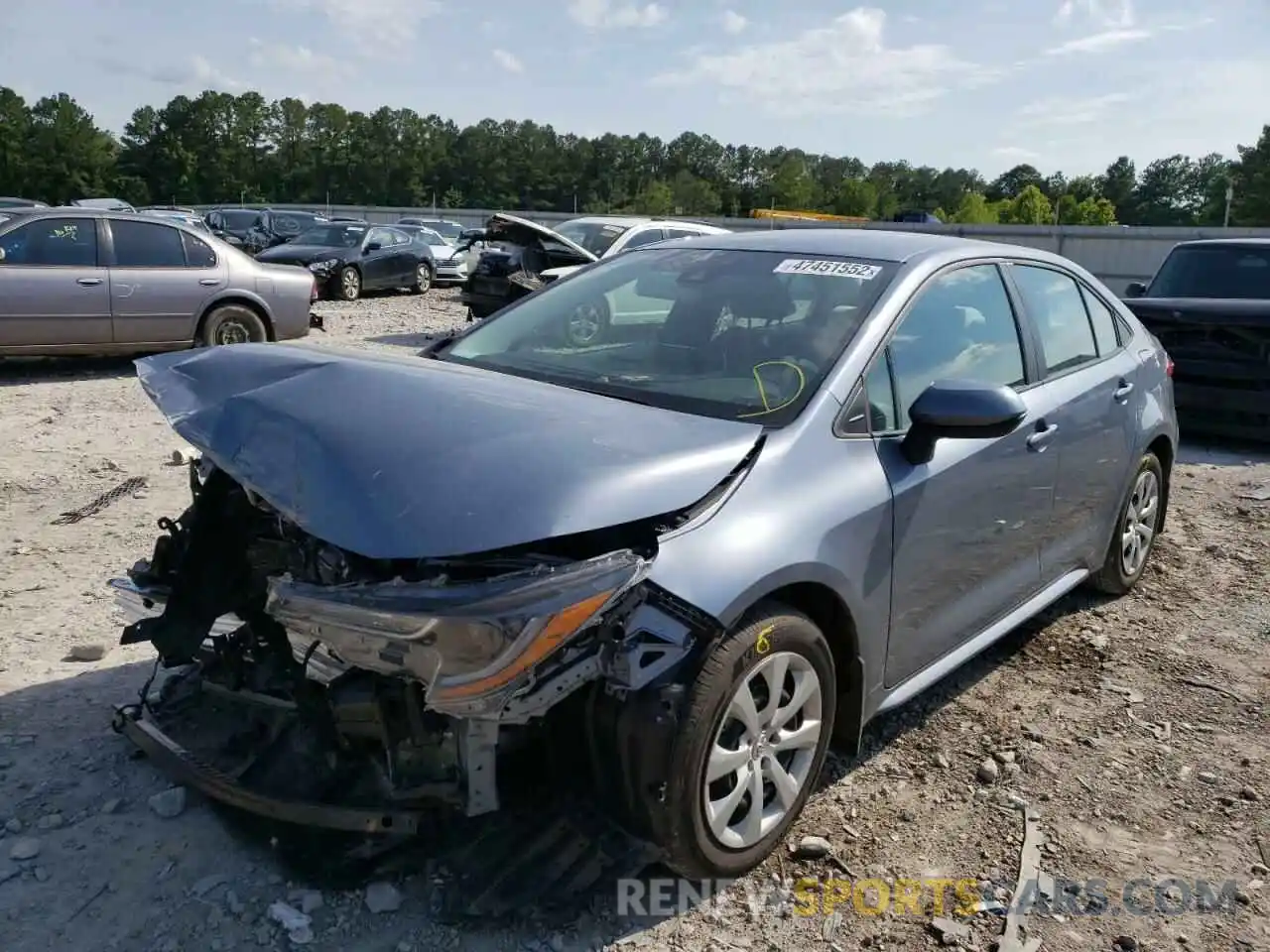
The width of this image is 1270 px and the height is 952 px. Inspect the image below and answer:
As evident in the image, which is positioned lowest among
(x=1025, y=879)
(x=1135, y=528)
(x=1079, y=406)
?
(x=1025, y=879)

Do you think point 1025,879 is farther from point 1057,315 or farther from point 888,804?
point 1057,315

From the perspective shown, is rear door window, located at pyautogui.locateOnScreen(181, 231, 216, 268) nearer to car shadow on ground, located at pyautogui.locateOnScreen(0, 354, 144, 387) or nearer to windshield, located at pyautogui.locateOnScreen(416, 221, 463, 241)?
car shadow on ground, located at pyautogui.locateOnScreen(0, 354, 144, 387)

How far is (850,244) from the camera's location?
3.96m

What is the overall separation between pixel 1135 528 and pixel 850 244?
2.36 m

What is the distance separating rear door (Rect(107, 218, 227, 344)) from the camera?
10.2 m

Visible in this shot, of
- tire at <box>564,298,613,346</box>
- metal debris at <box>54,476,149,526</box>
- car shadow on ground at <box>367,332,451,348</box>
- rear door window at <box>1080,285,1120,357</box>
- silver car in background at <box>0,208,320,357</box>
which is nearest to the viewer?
tire at <box>564,298,613,346</box>

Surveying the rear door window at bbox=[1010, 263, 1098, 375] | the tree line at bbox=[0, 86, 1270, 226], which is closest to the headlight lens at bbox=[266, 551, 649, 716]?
the rear door window at bbox=[1010, 263, 1098, 375]

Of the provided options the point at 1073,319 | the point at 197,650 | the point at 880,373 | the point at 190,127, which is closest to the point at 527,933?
the point at 197,650

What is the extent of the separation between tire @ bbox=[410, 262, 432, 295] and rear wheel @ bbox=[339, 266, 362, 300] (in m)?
1.46

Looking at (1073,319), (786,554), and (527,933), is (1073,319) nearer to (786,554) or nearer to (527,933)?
(786,554)

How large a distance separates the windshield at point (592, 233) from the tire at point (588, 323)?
10534 millimetres

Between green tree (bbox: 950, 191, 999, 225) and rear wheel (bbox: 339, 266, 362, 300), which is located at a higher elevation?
green tree (bbox: 950, 191, 999, 225)

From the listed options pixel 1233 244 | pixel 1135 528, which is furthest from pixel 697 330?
pixel 1233 244

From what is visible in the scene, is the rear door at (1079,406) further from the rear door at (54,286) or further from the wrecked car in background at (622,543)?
the rear door at (54,286)
